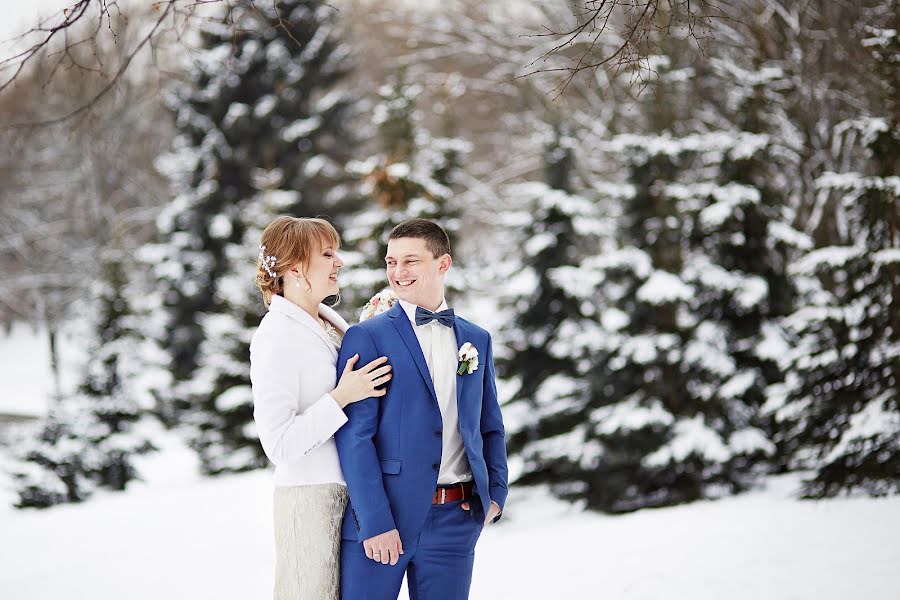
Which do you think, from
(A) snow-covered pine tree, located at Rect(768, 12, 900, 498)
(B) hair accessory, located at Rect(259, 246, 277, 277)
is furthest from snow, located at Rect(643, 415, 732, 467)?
(B) hair accessory, located at Rect(259, 246, 277, 277)

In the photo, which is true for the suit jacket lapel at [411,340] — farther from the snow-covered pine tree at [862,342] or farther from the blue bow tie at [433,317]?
the snow-covered pine tree at [862,342]

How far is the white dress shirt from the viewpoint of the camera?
11.1ft

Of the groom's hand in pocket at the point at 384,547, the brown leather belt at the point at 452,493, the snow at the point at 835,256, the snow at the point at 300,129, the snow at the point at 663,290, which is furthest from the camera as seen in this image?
the snow at the point at 300,129

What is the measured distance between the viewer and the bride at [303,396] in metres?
3.12

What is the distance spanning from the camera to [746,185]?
9602 millimetres

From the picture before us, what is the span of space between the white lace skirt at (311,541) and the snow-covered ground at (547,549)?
10.8ft

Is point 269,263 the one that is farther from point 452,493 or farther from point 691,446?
point 691,446

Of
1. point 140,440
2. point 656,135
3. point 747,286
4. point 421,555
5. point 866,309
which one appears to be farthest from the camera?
point 140,440

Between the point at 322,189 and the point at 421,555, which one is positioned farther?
the point at 322,189

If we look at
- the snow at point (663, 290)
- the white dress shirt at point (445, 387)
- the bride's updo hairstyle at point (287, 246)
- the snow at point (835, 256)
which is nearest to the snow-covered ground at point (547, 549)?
the snow at point (835, 256)

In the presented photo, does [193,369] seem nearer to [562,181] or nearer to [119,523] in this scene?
[119,523]

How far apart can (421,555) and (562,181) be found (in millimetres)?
8547

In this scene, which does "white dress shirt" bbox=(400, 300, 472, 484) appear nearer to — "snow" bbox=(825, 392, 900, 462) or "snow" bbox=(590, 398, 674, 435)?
"snow" bbox=(825, 392, 900, 462)

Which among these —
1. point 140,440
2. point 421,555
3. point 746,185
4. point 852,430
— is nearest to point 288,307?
point 421,555
